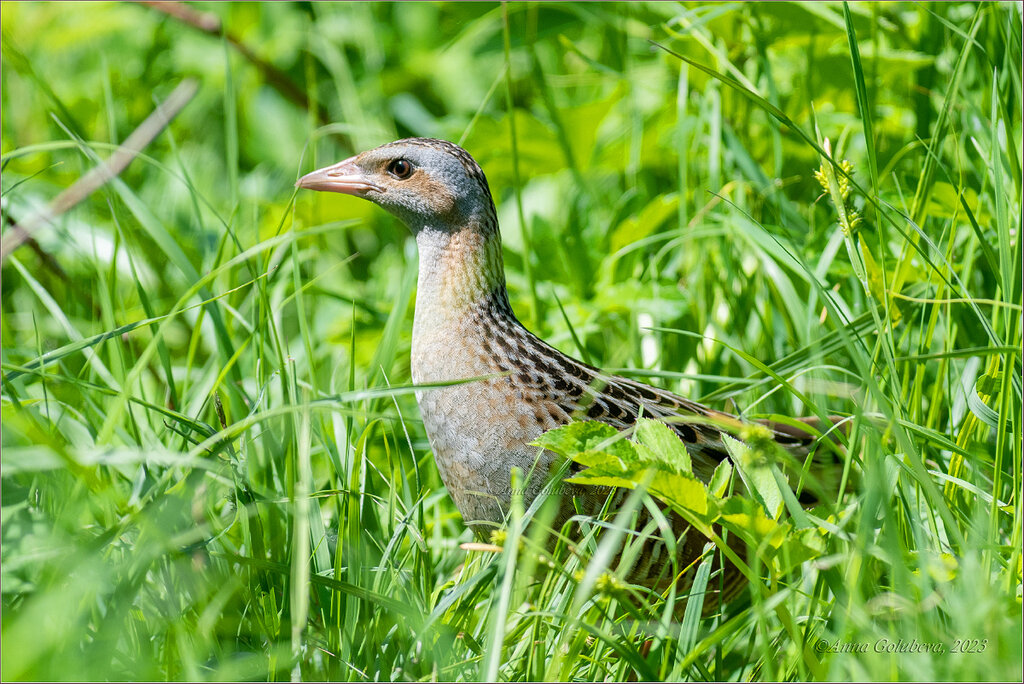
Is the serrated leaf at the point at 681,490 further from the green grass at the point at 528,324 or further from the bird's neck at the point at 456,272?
the bird's neck at the point at 456,272

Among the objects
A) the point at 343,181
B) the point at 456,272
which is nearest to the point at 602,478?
the point at 456,272

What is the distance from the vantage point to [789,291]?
113 inches

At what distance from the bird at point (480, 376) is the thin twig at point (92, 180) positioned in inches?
29.2

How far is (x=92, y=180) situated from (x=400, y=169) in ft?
4.37

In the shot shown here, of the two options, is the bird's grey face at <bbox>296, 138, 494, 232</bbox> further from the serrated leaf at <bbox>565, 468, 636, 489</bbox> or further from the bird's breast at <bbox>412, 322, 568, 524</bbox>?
the serrated leaf at <bbox>565, 468, 636, 489</bbox>

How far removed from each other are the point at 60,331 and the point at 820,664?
308cm

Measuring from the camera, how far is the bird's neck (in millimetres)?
2438

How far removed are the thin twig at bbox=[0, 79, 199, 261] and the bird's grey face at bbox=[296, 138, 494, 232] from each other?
67 centimetres

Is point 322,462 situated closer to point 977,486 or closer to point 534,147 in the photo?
point 534,147

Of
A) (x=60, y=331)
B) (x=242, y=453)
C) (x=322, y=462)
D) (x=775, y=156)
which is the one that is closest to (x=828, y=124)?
(x=775, y=156)

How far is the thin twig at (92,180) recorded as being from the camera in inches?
108

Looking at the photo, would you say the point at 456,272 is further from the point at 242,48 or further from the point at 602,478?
the point at 242,48

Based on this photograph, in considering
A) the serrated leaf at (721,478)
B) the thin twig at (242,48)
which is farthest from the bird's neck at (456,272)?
the thin twig at (242,48)

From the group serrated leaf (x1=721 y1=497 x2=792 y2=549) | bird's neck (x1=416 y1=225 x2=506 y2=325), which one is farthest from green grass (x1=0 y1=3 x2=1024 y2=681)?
bird's neck (x1=416 y1=225 x2=506 y2=325)
